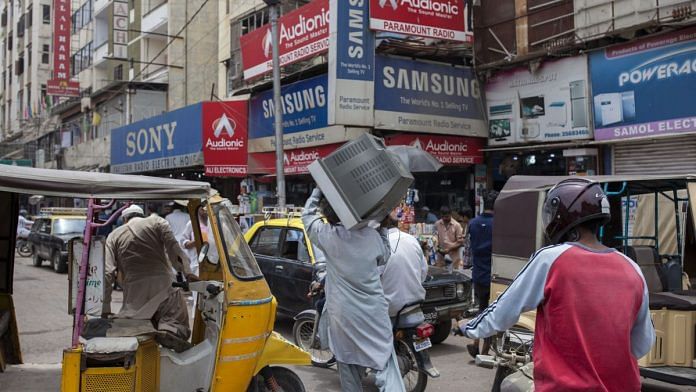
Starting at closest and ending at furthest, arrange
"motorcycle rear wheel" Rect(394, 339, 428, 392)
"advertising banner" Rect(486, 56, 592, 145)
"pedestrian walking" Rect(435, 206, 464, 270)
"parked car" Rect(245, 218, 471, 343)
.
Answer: "motorcycle rear wheel" Rect(394, 339, 428, 392), "parked car" Rect(245, 218, 471, 343), "pedestrian walking" Rect(435, 206, 464, 270), "advertising banner" Rect(486, 56, 592, 145)

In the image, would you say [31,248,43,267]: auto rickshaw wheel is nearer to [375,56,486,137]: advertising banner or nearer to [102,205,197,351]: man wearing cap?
[375,56,486,137]: advertising banner

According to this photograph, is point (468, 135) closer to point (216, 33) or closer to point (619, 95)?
point (619, 95)

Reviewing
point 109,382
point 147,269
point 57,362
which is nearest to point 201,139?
point 57,362

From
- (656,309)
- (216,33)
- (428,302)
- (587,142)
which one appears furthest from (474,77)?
(216,33)

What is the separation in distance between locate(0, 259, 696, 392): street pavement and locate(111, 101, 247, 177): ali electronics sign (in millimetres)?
7455

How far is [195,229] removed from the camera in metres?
5.71

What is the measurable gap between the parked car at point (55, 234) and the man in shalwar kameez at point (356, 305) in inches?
566

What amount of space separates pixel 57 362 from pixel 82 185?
13.4ft

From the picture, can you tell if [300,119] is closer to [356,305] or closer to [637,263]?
[637,263]

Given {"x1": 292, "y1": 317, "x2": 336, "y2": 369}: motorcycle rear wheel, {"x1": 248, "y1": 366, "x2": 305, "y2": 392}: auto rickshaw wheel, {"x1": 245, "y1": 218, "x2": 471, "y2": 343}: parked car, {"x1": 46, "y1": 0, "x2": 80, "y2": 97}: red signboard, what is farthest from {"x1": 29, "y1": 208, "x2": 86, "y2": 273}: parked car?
{"x1": 46, "y1": 0, "x2": 80, "y2": 97}: red signboard

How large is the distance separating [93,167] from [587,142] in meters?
27.9

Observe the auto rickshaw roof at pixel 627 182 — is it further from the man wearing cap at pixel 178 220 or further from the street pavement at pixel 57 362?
the man wearing cap at pixel 178 220

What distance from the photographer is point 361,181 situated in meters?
4.02

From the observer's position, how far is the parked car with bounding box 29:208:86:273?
17.0 m
